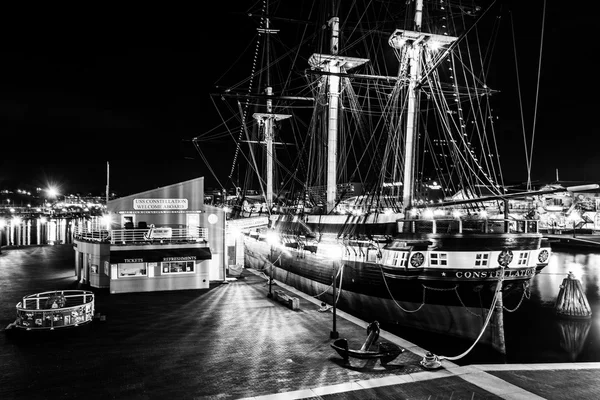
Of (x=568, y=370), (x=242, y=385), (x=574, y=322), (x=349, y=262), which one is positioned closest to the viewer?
(x=242, y=385)

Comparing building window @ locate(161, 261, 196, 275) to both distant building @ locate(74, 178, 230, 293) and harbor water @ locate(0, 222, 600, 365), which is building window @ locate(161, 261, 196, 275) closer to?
distant building @ locate(74, 178, 230, 293)

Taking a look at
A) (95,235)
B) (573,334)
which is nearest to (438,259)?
(573,334)

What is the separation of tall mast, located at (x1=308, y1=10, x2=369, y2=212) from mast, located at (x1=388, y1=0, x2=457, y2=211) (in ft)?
27.5

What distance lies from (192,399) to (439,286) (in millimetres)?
14016

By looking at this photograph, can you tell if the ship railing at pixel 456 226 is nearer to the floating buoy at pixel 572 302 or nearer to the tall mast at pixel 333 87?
the floating buoy at pixel 572 302

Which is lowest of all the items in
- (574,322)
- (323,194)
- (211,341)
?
(574,322)

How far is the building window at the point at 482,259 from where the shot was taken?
68.6ft

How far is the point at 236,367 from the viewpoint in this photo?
13.6m

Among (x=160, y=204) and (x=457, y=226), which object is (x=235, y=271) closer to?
(x=160, y=204)

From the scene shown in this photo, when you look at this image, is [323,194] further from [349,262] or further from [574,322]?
[574,322]

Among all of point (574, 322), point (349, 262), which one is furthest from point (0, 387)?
point (574, 322)

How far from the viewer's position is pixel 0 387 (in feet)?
39.4

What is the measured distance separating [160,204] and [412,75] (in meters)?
19.1

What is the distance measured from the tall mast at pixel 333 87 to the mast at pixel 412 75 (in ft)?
27.5
